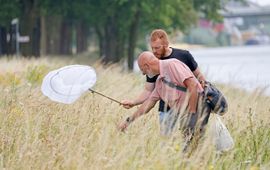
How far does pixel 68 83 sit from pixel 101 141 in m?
1.08

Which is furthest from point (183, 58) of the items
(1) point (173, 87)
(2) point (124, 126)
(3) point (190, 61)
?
(2) point (124, 126)

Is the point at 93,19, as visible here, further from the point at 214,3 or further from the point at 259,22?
the point at 259,22

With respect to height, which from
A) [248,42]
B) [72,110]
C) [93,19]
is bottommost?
[248,42]

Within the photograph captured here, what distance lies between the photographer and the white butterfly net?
846 centimetres

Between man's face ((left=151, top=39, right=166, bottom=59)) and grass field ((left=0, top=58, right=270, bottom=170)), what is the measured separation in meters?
0.76

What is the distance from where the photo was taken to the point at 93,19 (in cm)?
4159

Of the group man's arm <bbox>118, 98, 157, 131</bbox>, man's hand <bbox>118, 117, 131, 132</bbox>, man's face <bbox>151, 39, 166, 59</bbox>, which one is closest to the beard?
man's face <bbox>151, 39, 166, 59</bbox>

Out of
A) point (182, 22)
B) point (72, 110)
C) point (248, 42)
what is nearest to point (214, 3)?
point (182, 22)

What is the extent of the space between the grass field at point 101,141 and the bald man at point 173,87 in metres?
0.19

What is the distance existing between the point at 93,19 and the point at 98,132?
110 ft

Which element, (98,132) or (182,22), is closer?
(98,132)

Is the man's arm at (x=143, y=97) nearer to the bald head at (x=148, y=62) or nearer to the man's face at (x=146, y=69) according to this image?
the man's face at (x=146, y=69)

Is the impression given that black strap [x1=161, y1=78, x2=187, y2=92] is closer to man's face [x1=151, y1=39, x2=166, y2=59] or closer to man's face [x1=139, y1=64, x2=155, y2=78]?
man's face [x1=139, y1=64, x2=155, y2=78]

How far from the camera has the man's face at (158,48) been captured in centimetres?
830
